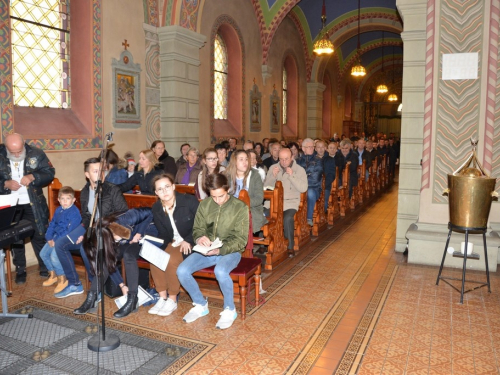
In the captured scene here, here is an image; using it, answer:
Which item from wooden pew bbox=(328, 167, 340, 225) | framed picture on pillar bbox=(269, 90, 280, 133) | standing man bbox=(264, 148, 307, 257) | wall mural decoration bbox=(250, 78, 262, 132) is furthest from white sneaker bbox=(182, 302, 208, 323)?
framed picture on pillar bbox=(269, 90, 280, 133)

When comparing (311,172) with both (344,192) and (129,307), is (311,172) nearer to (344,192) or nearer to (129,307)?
(344,192)

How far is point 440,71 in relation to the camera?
5832mm

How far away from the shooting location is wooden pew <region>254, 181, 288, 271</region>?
19.1 feet

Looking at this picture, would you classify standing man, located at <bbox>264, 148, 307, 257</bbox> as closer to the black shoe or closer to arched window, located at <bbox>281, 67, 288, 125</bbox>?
the black shoe

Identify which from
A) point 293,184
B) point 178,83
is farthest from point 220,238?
point 178,83

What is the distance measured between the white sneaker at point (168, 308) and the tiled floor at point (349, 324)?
60mm

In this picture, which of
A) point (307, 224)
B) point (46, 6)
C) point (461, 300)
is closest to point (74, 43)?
point (46, 6)

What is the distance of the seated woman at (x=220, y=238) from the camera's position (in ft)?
13.8

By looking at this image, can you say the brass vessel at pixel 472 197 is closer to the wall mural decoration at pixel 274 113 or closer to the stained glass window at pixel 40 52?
the stained glass window at pixel 40 52

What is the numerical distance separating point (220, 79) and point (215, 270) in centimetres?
819

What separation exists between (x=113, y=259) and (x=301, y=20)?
43.4 feet

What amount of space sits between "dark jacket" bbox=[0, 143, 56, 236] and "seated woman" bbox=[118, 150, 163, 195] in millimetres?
916

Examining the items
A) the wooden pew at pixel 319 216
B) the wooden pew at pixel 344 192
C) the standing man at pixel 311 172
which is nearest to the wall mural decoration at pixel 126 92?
the standing man at pixel 311 172

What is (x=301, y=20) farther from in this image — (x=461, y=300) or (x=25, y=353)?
(x=25, y=353)
